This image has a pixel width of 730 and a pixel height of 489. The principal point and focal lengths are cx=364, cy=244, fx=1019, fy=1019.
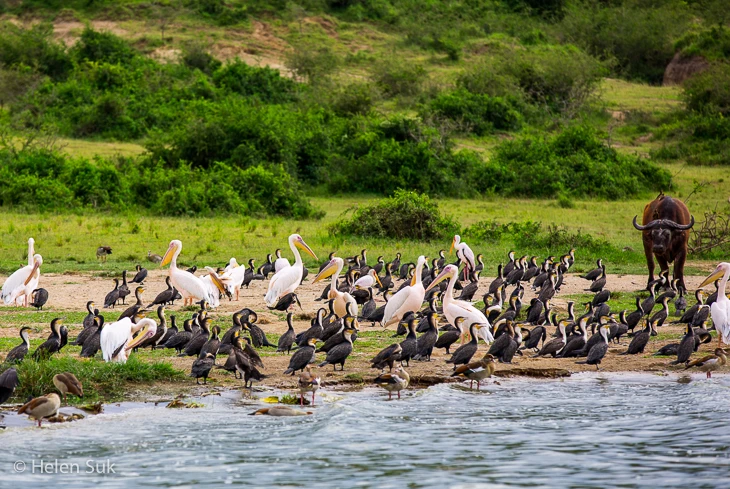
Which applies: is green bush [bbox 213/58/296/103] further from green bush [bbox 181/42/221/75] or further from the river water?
the river water

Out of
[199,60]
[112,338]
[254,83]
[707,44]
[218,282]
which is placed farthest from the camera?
[707,44]

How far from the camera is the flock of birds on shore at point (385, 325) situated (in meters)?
10.9

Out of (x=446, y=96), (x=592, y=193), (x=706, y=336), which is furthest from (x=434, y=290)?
(x=446, y=96)

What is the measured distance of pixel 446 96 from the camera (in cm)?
3634

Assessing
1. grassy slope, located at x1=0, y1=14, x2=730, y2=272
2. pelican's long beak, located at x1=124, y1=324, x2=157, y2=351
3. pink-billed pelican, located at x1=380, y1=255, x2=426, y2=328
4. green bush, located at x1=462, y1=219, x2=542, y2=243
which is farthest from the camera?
green bush, located at x1=462, y1=219, x2=542, y2=243

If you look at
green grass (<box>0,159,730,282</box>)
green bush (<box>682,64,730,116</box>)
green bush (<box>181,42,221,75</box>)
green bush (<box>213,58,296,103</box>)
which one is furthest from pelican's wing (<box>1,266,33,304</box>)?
green bush (<box>181,42,221,75</box>)

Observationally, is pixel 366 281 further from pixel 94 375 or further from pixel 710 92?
pixel 710 92

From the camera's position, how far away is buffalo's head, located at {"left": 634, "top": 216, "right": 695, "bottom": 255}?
16766mm

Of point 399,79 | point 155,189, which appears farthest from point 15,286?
point 399,79

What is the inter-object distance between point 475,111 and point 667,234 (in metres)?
20.3

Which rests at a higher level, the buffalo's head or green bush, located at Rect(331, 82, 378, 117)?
the buffalo's head

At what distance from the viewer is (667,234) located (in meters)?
16.8

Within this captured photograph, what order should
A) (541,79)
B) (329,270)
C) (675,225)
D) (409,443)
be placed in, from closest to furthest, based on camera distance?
(409,443) < (329,270) < (675,225) < (541,79)

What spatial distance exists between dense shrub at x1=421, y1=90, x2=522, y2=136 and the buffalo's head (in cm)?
1852
